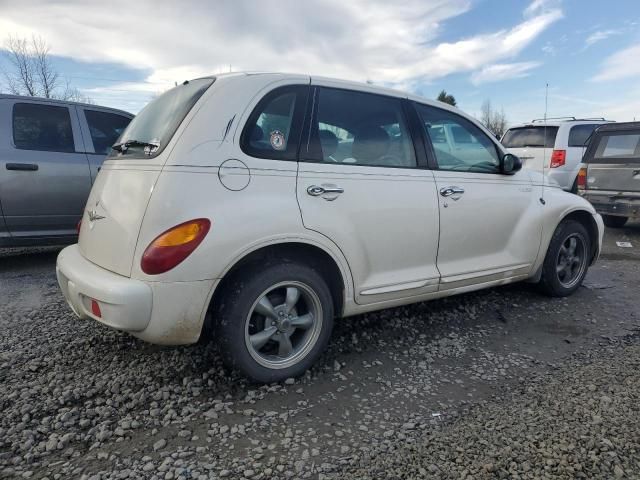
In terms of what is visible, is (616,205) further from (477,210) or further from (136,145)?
(136,145)

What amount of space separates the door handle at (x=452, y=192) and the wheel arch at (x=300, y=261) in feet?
3.30

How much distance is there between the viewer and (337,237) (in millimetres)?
2855

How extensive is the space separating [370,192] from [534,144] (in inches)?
309

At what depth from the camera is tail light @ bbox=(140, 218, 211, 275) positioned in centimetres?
238

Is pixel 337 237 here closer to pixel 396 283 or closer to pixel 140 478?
pixel 396 283

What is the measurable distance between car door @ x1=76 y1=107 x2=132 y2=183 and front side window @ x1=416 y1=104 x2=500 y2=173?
12.2 feet

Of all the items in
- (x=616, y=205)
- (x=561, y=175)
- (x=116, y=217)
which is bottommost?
(x=616, y=205)

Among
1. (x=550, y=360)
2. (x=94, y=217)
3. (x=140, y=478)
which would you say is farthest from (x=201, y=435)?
(x=550, y=360)

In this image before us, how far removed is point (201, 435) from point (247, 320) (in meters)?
0.62

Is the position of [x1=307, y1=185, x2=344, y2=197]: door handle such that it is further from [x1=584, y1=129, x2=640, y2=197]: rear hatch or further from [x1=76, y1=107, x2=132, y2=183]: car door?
[x1=584, y1=129, x2=640, y2=197]: rear hatch

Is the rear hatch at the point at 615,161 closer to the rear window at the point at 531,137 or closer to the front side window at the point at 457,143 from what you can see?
the rear window at the point at 531,137

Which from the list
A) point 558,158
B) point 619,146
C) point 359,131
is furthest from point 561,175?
point 359,131

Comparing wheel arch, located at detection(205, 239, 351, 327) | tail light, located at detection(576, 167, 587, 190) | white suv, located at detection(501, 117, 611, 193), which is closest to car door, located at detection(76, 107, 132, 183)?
wheel arch, located at detection(205, 239, 351, 327)

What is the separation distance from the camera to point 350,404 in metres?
2.62
